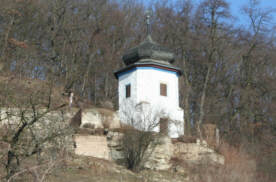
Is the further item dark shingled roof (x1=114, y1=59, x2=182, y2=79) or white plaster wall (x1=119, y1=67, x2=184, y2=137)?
dark shingled roof (x1=114, y1=59, x2=182, y2=79)

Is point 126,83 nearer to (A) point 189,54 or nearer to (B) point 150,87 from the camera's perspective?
(B) point 150,87

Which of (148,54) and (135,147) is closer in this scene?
(135,147)

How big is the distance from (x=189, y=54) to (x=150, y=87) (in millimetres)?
9945

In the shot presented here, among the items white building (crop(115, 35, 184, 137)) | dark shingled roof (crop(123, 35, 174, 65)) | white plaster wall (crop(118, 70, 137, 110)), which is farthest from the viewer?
dark shingled roof (crop(123, 35, 174, 65))

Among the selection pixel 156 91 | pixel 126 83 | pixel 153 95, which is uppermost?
pixel 126 83

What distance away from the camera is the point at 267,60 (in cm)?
3156

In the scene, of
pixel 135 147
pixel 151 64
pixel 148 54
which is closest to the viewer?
pixel 135 147

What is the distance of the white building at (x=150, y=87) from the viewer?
23.0 m

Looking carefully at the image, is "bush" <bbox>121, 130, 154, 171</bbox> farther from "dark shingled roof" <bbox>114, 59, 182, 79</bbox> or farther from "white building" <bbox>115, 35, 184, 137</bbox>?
"dark shingled roof" <bbox>114, 59, 182, 79</bbox>

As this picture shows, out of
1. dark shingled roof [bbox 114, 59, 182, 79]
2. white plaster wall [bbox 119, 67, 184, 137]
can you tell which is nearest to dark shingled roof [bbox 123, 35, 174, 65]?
dark shingled roof [bbox 114, 59, 182, 79]

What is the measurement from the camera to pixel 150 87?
23641 millimetres

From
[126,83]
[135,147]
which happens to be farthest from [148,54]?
[135,147]

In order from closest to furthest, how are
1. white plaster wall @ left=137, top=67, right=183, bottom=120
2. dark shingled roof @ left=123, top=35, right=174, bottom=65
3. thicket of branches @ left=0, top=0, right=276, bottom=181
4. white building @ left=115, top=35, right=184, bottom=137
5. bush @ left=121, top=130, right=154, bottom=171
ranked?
bush @ left=121, top=130, right=154, bottom=171 < white building @ left=115, top=35, right=184, bottom=137 < white plaster wall @ left=137, top=67, right=183, bottom=120 < dark shingled roof @ left=123, top=35, right=174, bottom=65 < thicket of branches @ left=0, top=0, right=276, bottom=181

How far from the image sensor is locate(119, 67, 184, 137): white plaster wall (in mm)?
23141
